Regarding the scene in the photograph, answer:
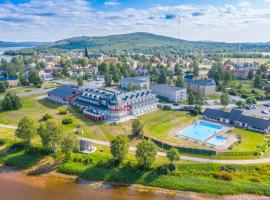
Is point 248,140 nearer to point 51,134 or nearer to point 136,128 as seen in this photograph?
point 136,128

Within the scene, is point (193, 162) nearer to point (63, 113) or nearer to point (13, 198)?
point (13, 198)

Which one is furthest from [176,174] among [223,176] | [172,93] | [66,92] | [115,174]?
[66,92]

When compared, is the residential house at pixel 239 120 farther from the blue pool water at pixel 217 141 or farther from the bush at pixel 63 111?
the bush at pixel 63 111

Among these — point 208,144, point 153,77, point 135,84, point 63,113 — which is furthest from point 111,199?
point 153,77

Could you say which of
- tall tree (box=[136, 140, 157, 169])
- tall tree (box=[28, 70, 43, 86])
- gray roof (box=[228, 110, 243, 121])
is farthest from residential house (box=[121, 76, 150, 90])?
tall tree (box=[136, 140, 157, 169])

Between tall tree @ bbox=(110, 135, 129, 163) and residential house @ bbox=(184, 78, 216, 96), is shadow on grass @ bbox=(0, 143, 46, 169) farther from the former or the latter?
residential house @ bbox=(184, 78, 216, 96)

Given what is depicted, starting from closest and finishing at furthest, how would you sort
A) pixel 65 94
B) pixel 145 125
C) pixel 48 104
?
1. pixel 145 125
2. pixel 48 104
3. pixel 65 94

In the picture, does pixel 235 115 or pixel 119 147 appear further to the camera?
pixel 235 115
